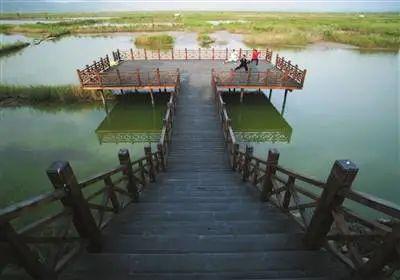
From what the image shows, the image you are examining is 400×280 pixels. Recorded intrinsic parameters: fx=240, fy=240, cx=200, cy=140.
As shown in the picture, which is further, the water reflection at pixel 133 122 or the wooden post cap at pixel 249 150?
the water reflection at pixel 133 122

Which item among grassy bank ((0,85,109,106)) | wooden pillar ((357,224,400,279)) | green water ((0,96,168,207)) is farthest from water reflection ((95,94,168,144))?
wooden pillar ((357,224,400,279))

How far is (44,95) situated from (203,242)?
1961cm

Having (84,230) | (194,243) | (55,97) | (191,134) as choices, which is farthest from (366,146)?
(55,97)

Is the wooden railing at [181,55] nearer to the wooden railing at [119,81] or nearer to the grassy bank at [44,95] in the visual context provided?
the grassy bank at [44,95]

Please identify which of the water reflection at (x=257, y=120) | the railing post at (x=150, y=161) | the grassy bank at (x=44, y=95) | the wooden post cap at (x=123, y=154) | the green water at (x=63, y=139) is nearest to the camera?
the wooden post cap at (x=123, y=154)

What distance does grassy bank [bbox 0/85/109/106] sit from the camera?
18.6 metres

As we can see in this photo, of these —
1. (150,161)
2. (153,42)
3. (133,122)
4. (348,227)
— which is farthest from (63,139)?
(153,42)

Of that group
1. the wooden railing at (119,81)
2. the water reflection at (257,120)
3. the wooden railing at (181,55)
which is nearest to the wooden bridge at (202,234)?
the water reflection at (257,120)

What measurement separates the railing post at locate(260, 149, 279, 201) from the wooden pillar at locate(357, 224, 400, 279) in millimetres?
2441

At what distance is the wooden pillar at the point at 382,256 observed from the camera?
2.54m

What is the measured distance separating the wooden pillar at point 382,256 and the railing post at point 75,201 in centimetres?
372

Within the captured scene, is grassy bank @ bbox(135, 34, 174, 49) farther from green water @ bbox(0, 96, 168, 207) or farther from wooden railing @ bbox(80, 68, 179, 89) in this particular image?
wooden railing @ bbox(80, 68, 179, 89)

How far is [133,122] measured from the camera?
16.3 meters

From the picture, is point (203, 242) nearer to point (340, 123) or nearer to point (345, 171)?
point (345, 171)
